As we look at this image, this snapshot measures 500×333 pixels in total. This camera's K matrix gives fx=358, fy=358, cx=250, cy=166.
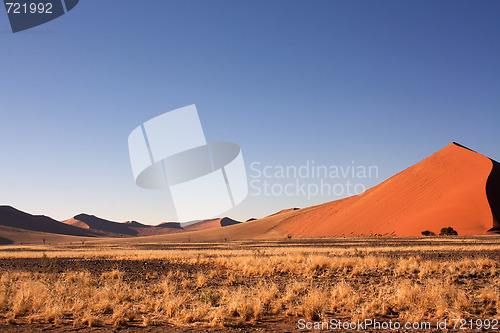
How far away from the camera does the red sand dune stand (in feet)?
174

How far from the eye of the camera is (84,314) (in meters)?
8.12

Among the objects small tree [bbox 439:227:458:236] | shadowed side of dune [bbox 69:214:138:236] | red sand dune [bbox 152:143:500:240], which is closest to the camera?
small tree [bbox 439:227:458:236]

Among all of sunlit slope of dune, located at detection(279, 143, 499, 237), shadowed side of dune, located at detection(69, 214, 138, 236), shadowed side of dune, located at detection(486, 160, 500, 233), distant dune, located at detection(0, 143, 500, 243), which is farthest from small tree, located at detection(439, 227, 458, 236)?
shadowed side of dune, located at detection(69, 214, 138, 236)

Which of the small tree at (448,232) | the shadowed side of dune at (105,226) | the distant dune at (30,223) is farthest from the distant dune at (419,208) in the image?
the shadowed side of dune at (105,226)

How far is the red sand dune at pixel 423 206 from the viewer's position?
53062 millimetres

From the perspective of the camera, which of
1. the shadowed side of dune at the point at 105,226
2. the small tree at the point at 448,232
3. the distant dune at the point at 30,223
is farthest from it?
the shadowed side of dune at the point at 105,226

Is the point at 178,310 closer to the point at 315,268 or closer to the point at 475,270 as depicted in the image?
the point at 315,268

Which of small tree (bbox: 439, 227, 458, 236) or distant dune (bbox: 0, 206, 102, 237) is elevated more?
distant dune (bbox: 0, 206, 102, 237)

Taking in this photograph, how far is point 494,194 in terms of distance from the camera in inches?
2119

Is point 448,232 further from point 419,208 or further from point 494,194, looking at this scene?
point 419,208

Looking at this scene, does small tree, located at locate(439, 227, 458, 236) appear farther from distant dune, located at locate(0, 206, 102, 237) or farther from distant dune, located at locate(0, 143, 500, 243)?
distant dune, located at locate(0, 206, 102, 237)

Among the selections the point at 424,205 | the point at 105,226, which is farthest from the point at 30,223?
the point at 424,205

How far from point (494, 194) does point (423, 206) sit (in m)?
11.8

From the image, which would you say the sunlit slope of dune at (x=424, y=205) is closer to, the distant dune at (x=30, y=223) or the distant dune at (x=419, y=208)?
the distant dune at (x=419, y=208)
